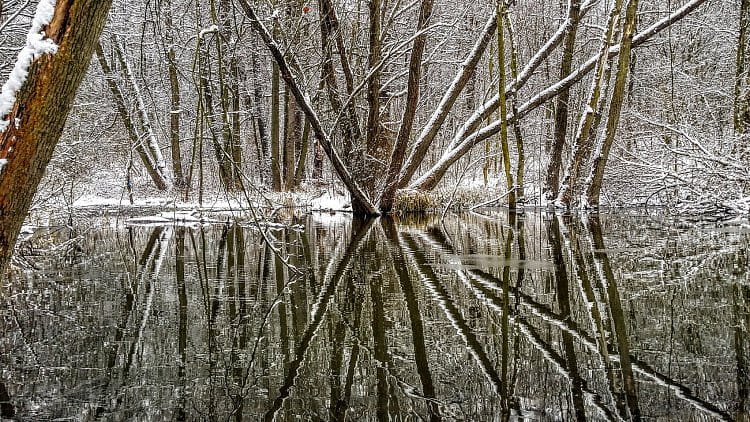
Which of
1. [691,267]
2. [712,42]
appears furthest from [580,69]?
[691,267]

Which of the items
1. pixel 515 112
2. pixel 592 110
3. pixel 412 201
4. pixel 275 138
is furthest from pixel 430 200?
pixel 275 138

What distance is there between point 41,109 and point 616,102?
12397 mm

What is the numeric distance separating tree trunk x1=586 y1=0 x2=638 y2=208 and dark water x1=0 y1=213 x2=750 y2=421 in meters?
6.90

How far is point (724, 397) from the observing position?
7.41 ft

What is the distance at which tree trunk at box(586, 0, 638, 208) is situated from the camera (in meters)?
12.2

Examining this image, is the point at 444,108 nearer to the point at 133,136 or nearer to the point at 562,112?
the point at 562,112

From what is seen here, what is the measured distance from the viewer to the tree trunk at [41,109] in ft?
6.49

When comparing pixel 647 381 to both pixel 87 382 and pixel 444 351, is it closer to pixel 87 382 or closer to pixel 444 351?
pixel 444 351

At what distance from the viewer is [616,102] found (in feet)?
41.7

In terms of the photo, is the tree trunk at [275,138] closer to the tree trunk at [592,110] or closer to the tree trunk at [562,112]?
the tree trunk at [562,112]

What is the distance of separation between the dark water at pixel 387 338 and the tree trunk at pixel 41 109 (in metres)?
0.79

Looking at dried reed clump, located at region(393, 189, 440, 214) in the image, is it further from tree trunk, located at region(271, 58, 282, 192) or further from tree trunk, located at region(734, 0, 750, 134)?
tree trunk, located at region(734, 0, 750, 134)

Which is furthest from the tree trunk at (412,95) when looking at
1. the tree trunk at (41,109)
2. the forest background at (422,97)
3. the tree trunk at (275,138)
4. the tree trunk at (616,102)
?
the tree trunk at (41,109)

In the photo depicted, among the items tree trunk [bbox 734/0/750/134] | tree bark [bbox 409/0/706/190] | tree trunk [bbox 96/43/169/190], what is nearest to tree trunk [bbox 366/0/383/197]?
tree bark [bbox 409/0/706/190]
